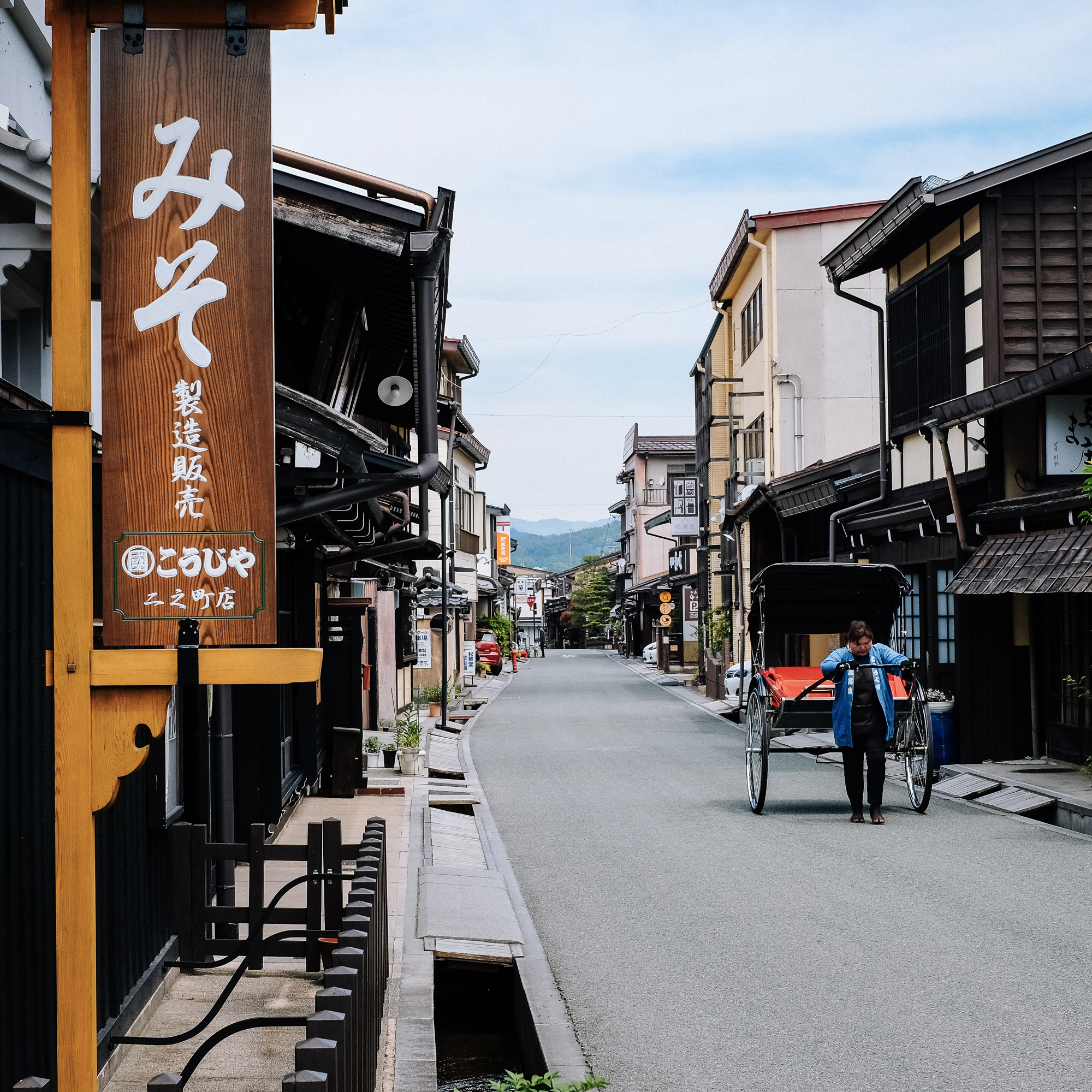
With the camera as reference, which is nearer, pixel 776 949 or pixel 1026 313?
pixel 776 949

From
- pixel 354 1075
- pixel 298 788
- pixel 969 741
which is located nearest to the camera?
pixel 354 1075

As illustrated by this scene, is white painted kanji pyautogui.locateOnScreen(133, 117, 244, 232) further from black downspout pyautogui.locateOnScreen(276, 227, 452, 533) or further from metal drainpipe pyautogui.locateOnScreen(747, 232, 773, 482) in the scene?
metal drainpipe pyautogui.locateOnScreen(747, 232, 773, 482)

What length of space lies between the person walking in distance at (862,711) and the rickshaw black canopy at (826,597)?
6.63ft

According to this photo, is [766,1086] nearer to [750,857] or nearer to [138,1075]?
[138,1075]

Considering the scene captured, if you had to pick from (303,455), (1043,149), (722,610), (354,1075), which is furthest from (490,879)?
(722,610)

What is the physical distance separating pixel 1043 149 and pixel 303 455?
12338 mm

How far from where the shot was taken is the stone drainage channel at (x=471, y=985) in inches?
255

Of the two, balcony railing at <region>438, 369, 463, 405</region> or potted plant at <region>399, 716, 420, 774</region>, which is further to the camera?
balcony railing at <region>438, 369, 463, 405</region>

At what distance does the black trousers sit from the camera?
13117mm

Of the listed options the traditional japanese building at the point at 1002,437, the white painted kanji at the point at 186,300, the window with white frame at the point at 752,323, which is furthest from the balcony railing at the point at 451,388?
the white painted kanji at the point at 186,300

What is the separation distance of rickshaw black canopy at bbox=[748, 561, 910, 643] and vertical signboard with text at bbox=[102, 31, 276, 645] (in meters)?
11.9

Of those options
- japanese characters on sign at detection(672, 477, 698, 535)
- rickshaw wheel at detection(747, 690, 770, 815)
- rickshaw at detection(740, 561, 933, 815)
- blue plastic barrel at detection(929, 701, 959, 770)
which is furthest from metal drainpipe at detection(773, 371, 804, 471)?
rickshaw wheel at detection(747, 690, 770, 815)

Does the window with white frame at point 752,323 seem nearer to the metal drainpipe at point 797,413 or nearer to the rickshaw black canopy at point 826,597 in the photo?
the metal drainpipe at point 797,413

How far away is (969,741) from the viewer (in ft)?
58.2
